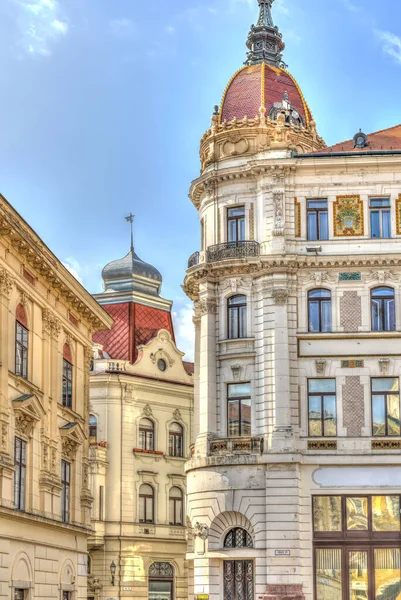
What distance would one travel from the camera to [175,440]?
3019 inches

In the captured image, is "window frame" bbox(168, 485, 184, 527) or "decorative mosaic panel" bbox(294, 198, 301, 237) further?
"window frame" bbox(168, 485, 184, 527)

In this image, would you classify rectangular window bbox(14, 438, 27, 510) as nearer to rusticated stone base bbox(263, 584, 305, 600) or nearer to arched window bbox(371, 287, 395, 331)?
rusticated stone base bbox(263, 584, 305, 600)

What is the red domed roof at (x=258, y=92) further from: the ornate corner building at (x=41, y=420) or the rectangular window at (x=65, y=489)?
the rectangular window at (x=65, y=489)

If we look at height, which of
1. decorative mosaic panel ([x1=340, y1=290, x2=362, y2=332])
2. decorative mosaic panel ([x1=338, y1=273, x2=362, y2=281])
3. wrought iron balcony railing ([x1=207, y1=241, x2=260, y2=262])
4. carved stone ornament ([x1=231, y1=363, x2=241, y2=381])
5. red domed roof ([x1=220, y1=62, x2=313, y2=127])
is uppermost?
red domed roof ([x1=220, y1=62, x2=313, y2=127])

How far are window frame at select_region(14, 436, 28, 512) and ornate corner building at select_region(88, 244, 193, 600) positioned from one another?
29.9 metres

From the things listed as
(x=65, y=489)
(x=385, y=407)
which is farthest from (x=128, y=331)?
(x=65, y=489)

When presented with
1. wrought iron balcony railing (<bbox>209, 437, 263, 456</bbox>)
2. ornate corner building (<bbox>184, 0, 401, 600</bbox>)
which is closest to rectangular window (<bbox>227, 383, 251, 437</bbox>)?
ornate corner building (<bbox>184, 0, 401, 600</bbox>)

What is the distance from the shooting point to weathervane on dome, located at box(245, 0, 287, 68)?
63.4m

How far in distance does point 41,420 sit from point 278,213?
1797 cm

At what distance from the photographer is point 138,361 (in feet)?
248

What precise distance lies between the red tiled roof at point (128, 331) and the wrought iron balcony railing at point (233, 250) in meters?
20.6

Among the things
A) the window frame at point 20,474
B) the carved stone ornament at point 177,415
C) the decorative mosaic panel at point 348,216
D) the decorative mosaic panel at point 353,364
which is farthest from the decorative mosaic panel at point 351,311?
the carved stone ornament at point 177,415

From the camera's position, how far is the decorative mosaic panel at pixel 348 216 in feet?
182

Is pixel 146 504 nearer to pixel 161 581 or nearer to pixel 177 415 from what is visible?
pixel 161 581
